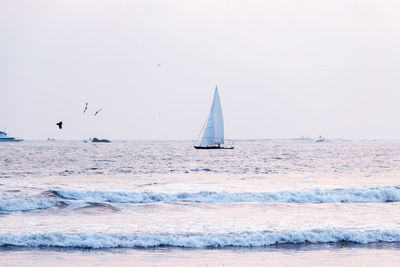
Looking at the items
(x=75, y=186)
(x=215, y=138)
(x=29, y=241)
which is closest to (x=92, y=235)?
(x=29, y=241)

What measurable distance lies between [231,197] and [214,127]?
6048cm

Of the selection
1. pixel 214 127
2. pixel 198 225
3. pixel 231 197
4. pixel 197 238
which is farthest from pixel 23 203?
pixel 214 127

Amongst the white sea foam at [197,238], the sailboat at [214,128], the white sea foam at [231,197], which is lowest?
the white sea foam at [197,238]

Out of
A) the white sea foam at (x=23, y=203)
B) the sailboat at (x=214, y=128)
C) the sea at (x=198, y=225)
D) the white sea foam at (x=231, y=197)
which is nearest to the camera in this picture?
the sea at (x=198, y=225)

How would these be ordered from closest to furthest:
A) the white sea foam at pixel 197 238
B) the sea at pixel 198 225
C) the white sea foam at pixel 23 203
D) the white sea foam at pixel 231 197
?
the sea at pixel 198 225, the white sea foam at pixel 197 238, the white sea foam at pixel 23 203, the white sea foam at pixel 231 197

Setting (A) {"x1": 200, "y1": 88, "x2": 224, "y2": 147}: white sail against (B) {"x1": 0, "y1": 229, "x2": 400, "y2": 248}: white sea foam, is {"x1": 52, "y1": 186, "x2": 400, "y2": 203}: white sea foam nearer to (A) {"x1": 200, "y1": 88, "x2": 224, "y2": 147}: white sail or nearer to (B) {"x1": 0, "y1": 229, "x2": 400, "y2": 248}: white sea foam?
(B) {"x1": 0, "y1": 229, "x2": 400, "y2": 248}: white sea foam

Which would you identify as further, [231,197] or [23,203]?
[231,197]

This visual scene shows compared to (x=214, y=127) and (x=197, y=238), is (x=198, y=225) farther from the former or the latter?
(x=214, y=127)

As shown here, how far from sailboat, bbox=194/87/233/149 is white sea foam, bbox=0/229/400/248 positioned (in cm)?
6669

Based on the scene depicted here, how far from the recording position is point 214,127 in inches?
3497

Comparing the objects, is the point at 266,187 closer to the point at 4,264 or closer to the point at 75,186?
the point at 75,186

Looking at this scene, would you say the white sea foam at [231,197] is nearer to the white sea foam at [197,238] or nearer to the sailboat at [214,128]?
the white sea foam at [197,238]

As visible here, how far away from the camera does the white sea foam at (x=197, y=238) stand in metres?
17.8

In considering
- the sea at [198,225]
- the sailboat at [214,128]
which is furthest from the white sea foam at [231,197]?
the sailboat at [214,128]
